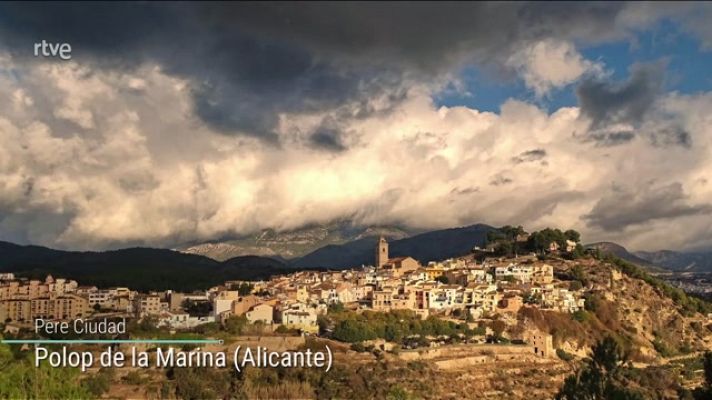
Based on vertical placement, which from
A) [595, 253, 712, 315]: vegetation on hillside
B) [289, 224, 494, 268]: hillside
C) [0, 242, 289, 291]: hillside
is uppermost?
[289, 224, 494, 268]: hillside

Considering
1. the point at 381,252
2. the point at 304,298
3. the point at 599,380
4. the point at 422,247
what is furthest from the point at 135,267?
the point at 422,247

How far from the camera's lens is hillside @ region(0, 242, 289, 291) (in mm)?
58531

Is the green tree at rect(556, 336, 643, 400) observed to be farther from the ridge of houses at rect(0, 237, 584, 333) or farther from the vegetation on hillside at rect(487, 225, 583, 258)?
the vegetation on hillside at rect(487, 225, 583, 258)

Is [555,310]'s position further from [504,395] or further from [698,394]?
[698,394]

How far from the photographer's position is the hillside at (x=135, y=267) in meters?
58.5

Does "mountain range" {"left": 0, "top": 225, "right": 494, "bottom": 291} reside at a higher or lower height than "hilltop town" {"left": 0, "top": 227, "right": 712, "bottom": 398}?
higher

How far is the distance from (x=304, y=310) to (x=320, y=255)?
155014 millimetres

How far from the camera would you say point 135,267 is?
7744cm

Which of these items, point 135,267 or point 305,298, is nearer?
point 305,298

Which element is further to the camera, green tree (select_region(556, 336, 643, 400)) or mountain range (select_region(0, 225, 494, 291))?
mountain range (select_region(0, 225, 494, 291))

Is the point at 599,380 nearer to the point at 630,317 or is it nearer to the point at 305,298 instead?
the point at 305,298

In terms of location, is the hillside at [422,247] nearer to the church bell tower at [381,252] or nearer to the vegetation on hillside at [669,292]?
the church bell tower at [381,252]

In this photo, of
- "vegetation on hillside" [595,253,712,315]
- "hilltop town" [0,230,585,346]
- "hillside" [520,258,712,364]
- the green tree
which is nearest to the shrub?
"hillside" [520,258,712,364]

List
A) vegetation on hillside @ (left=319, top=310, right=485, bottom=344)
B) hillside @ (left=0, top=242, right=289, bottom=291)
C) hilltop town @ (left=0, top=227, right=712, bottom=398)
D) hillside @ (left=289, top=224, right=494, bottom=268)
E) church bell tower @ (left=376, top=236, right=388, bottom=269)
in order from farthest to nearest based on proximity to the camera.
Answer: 1. hillside @ (left=289, top=224, right=494, bottom=268)
2. church bell tower @ (left=376, top=236, right=388, bottom=269)
3. hillside @ (left=0, top=242, right=289, bottom=291)
4. vegetation on hillside @ (left=319, top=310, right=485, bottom=344)
5. hilltop town @ (left=0, top=227, right=712, bottom=398)
